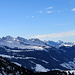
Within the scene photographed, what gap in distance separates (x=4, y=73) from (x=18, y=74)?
1604cm

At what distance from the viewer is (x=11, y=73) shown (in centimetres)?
14925

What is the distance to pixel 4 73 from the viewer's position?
470ft

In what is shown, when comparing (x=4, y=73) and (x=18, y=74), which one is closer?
(x=4, y=73)

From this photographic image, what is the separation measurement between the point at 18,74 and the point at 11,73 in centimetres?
903

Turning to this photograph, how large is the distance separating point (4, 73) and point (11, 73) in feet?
23.1

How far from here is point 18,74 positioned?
157m
